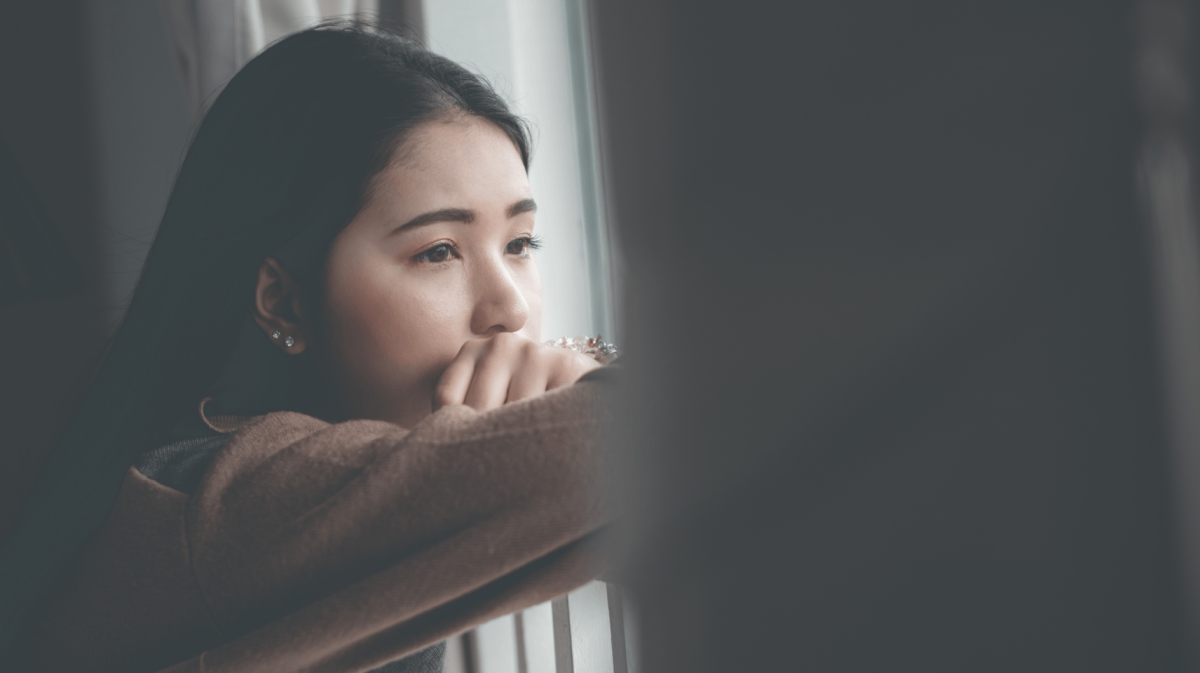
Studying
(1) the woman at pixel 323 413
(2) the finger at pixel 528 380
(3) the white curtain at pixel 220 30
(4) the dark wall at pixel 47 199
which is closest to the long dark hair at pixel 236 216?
(1) the woman at pixel 323 413

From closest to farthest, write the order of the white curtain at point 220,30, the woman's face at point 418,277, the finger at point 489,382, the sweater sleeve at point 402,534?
1. the sweater sleeve at point 402,534
2. the finger at point 489,382
3. the woman's face at point 418,277
4. the white curtain at point 220,30

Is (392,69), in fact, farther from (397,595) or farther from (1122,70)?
(1122,70)

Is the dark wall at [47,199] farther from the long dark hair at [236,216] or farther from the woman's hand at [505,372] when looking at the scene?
the woman's hand at [505,372]

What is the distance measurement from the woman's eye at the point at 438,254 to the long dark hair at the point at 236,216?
0.24 ft

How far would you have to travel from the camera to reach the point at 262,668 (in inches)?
15.8

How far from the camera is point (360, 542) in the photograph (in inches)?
15.1

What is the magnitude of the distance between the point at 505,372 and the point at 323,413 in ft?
0.86

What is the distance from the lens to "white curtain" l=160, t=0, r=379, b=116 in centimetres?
104

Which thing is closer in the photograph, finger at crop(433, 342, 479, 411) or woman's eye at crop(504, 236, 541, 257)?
finger at crop(433, 342, 479, 411)

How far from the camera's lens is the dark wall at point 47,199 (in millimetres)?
1138

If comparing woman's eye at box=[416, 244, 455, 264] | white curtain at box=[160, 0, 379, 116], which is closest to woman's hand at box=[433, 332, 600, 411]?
woman's eye at box=[416, 244, 455, 264]

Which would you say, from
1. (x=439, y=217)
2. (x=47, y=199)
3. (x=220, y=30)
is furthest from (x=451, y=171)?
(x=47, y=199)

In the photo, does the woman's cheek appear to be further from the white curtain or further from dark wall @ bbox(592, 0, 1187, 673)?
the white curtain

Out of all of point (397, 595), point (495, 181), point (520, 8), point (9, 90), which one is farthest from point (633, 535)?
point (9, 90)
